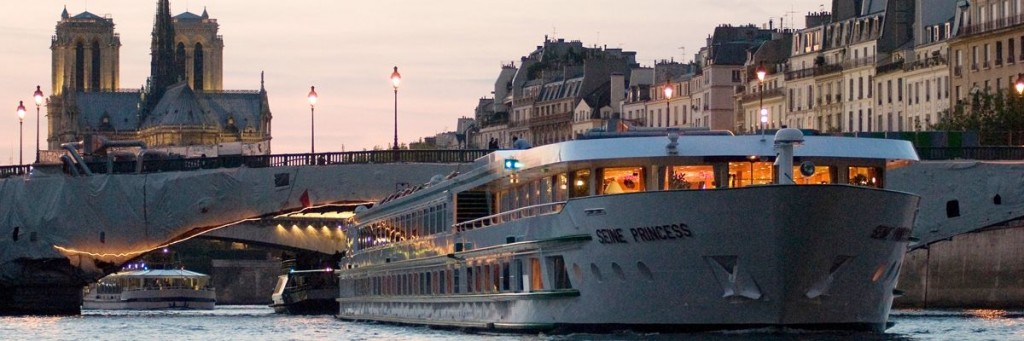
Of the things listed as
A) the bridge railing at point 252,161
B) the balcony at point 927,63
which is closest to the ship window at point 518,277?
the bridge railing at point 252,161

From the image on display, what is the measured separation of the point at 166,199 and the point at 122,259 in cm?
310

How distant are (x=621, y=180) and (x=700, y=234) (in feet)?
10.5

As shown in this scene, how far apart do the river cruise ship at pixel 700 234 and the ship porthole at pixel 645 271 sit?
0.05 feet

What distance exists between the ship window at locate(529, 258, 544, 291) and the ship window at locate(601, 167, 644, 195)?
2.49 metres

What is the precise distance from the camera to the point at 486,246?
50.8 metres

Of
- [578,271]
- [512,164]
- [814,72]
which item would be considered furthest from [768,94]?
[578,271]

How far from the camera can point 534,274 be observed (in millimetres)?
47594

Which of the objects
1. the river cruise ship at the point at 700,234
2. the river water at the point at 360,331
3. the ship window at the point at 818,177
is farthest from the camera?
the ship window at the point at 818,177

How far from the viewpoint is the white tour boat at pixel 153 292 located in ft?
395

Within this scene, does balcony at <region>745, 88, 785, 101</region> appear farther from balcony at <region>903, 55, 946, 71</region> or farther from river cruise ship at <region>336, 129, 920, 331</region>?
river cruise ship at <region>336, 129, 920, 331</region>

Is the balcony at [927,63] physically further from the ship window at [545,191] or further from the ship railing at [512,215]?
the ship window at [545,191]

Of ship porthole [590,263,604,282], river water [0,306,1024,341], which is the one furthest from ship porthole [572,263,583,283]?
river water [0,306,1024,341]

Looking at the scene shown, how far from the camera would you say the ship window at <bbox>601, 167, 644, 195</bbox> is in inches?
1782

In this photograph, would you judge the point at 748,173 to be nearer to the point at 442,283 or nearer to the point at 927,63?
the point at 442,283
